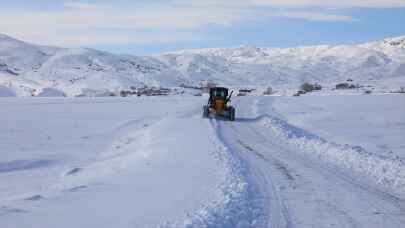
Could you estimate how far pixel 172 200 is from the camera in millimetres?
11109

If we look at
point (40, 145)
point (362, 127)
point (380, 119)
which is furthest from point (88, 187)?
point (380, 119)

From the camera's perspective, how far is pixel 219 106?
1415 inches

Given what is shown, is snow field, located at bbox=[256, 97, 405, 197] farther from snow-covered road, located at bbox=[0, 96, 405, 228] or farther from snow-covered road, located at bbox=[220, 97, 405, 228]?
snow-covered road, located at bbox=[220, 97, 405, 228]

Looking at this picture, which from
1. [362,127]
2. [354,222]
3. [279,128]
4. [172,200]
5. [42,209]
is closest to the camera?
[354,222]

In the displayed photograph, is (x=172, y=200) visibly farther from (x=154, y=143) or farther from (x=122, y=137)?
(x=122, y=137)

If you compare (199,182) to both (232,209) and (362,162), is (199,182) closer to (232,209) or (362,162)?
(232,209)

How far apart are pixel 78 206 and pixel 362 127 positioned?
23.1m

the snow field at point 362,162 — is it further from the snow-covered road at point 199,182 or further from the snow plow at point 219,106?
the snow plow at point 219,106

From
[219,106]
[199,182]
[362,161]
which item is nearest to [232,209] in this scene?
[199,182]

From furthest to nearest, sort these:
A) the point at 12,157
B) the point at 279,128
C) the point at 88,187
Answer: the point at 279,128, the point at 12,157, the point at 88,187

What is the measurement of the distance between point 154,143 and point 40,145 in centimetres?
450

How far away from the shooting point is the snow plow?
35.1 meters

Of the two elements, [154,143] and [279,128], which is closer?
[154,143]

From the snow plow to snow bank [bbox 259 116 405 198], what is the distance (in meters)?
10.9
